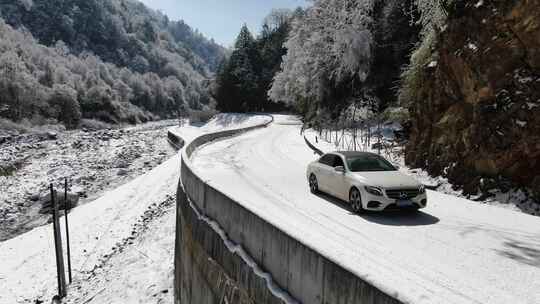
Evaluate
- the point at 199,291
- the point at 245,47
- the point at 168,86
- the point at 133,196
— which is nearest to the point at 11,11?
the point at 168,86

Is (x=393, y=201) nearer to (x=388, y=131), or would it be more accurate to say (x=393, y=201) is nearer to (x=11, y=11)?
(x=388, y=131)

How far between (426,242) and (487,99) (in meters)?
6.39

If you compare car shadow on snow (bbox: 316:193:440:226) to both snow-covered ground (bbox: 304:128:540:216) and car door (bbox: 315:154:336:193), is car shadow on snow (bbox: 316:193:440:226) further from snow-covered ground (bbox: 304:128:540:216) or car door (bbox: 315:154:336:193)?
snow-covered ground (bbox: 304:128:540:216)

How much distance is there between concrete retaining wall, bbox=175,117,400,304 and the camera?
186 inches

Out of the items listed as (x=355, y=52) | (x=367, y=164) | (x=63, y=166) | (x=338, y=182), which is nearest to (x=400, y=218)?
(x=367, y=164)

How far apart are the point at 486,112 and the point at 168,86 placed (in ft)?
473

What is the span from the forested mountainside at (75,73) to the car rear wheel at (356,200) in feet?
235

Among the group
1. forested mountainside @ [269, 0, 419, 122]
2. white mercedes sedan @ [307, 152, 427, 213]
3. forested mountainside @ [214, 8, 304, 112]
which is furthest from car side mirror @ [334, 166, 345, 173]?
forested mountainside @ [214, 8, 304, 112]

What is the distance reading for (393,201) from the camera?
9.73 m

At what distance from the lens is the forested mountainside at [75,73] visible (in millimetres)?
79062

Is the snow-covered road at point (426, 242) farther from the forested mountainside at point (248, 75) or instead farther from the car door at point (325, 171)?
the forested mountainside at point (248, 75)

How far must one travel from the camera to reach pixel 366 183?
9.99m

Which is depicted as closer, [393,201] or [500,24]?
[393,201]

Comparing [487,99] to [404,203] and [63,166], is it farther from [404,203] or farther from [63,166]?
[63,166]
